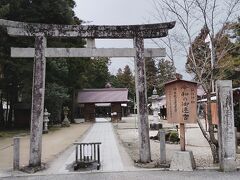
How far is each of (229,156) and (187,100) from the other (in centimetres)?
213

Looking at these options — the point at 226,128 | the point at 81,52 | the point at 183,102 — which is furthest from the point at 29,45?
the point at 226,128

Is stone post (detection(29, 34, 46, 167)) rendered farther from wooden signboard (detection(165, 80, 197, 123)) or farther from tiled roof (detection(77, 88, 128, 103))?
tiled roof (detection(77, 88, 128, 103))

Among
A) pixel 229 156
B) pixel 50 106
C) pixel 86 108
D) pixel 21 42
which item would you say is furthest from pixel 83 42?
pixel 229 156

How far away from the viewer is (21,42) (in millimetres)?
28469

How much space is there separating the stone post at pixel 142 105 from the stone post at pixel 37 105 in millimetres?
3265

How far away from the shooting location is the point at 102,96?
52125mm

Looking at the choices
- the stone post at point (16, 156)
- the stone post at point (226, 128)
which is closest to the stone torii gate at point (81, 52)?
the stone post at point (16, 156)

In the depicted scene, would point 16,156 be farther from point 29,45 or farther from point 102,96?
point 102,96

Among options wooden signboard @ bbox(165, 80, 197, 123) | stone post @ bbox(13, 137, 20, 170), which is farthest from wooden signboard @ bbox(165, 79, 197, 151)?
stone post @ bbox(13, 137, 20, 170)

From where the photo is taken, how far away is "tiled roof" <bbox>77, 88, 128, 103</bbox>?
50847mm

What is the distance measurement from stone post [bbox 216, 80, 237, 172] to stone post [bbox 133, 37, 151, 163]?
2.45 metres

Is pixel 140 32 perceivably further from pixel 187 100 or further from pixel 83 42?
pixel 83 42

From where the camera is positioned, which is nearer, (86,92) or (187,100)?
(187,100)

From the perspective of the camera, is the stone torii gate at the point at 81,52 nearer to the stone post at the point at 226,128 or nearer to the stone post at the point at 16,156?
the stone post at the point at 16,156
